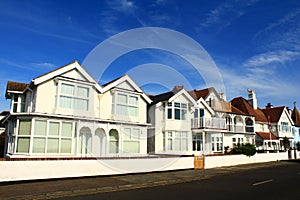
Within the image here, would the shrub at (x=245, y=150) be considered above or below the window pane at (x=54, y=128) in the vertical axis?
below

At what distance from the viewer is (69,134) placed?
17.4m

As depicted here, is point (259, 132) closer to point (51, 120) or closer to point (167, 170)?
point (167, 170)

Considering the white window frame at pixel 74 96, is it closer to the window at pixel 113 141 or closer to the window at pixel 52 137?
the window at pixel 52 137

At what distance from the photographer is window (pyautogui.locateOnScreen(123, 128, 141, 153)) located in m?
20.2

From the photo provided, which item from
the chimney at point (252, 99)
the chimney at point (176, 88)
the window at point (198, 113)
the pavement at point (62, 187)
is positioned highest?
the chimney at point (252, 99)

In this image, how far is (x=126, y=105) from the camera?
20.8m

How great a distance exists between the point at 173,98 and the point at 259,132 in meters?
21.9

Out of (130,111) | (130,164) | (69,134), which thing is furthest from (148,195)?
(130,111)

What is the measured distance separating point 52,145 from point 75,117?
228 centimetres

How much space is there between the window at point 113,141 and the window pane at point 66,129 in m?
3.35

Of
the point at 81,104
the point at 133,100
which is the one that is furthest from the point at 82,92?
the point at 133,100

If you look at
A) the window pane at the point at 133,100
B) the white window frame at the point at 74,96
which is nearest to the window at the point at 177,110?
the window pane at the point at 133,100

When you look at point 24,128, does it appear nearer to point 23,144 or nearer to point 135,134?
point 23,144

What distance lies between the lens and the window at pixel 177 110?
2542cm
